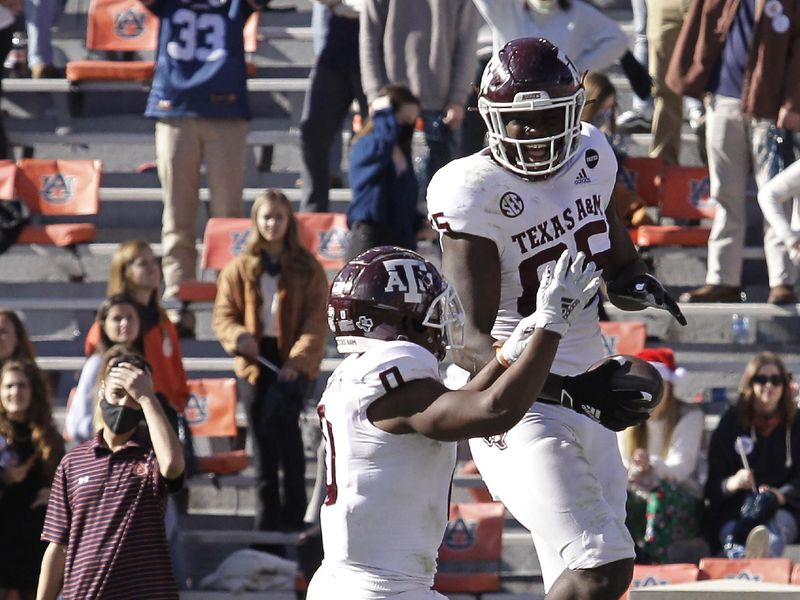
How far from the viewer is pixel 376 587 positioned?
397 centimetres

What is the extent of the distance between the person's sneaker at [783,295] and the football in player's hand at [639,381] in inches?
180

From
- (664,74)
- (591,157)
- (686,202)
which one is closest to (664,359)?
(686,202)

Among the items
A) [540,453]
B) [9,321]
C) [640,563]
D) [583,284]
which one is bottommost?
[640,563]

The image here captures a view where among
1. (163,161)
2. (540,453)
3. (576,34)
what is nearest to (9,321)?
(163,161)

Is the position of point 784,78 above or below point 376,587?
above

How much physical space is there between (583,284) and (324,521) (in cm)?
A: 79

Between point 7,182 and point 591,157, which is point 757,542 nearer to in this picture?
point 591,157

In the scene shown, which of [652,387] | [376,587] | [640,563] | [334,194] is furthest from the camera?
[334,194]

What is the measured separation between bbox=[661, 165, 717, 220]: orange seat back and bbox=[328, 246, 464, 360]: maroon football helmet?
5.54 m

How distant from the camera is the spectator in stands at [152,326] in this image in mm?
7828

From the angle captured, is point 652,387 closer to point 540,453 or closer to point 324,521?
point 540,453

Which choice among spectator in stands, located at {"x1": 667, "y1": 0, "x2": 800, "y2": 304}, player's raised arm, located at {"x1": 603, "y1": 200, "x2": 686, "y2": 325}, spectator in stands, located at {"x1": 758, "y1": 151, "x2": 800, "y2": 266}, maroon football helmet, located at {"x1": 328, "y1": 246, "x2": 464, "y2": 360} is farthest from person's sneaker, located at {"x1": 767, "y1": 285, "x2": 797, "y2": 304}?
maroon football helmet, located at {"x1": 328, "y1": 246, "x2": 464, "y2": 360}

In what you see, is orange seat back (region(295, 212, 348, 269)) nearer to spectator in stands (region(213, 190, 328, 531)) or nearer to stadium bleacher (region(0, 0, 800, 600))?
stadium bleacher (region(0, 0, 800, 600))

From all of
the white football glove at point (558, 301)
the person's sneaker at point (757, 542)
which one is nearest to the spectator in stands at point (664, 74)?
the person's sneaker at point (757, 542)
